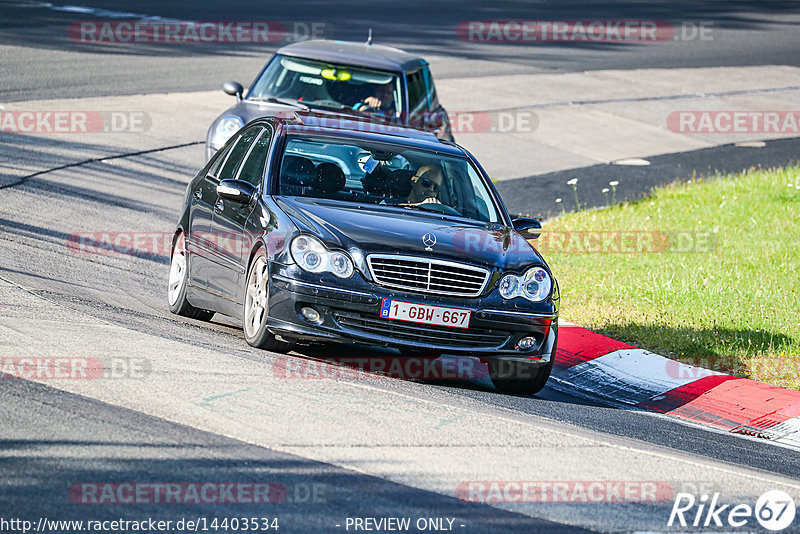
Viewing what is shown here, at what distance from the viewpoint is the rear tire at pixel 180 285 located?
30.7 ft

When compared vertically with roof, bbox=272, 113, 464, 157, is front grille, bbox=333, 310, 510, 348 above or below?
below

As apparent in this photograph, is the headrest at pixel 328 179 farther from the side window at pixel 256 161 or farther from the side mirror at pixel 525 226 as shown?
the side mirror at pixel 525 226

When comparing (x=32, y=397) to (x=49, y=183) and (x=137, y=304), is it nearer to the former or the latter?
(x=137, y=304)

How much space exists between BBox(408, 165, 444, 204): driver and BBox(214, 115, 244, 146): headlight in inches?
192

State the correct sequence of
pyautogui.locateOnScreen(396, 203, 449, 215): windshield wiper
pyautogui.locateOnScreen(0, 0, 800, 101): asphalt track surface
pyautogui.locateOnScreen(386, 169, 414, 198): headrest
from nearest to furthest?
pyautogui.locateOnScreen(396, 203, 449, 215): windshield wiper → pyautogui.locateOnScreen(386, 169, 414, 198): headrest → pyautogui.locateOnScreen(0, 0, 800, 101): asphalt track surface

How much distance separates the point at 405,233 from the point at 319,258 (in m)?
0.61

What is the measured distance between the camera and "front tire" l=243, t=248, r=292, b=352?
7.80 metres

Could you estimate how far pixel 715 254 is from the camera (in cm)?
1317

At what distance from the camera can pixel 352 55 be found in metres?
14.4

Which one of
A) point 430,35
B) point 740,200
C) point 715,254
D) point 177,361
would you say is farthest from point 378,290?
point 430,35

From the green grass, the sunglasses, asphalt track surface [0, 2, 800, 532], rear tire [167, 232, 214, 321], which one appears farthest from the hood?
the green grass

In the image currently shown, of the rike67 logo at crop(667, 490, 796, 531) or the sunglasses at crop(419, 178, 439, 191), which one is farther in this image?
the sunglasses at crop(419, 178, 439, 191)

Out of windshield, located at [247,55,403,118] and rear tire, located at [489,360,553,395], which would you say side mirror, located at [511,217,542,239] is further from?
windshield, located at [247,55,403,118]

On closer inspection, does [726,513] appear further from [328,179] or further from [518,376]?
[328,179]
